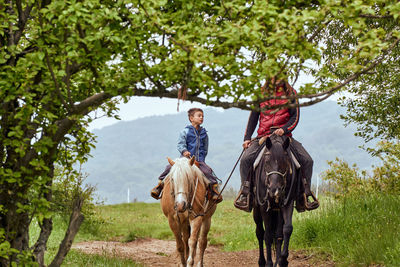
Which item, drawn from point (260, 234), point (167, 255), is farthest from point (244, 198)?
point (167, 255)

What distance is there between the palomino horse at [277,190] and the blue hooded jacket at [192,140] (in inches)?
53.6

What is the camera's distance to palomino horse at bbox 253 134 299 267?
386 inches

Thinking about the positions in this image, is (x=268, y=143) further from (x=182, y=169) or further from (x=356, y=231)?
(x=356, y=231)

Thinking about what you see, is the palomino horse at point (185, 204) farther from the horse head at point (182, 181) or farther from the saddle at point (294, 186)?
the saddle at point (294, 186)

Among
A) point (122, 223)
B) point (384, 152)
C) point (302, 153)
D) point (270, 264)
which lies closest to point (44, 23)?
point (302, 153)

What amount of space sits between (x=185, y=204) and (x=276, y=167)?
6.09 ft

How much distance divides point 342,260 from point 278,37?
6666mm

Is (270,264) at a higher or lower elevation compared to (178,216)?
lower

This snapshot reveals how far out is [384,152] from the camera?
16.6 metres

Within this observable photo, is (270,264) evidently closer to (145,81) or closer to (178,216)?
(178,216)

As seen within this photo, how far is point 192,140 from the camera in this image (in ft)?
36.4

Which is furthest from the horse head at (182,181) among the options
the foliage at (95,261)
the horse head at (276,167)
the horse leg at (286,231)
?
the foliage at (95,261)

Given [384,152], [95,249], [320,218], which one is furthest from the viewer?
[384,152]

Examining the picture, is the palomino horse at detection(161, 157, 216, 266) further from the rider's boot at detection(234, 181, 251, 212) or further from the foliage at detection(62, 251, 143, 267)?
the foliage at detection(62, 251, 143, 267)
